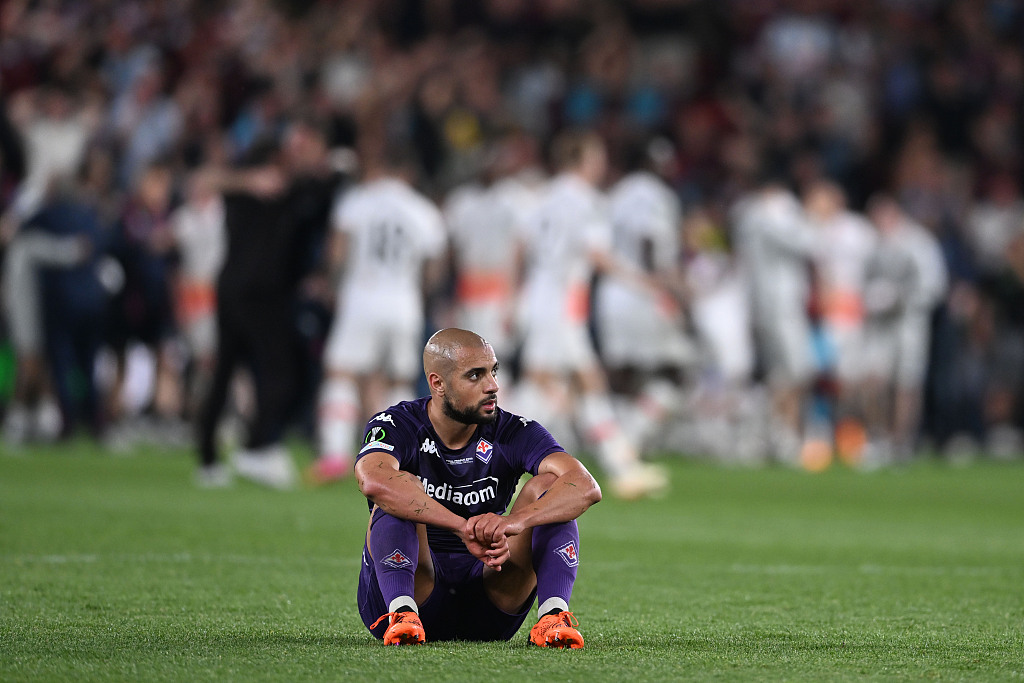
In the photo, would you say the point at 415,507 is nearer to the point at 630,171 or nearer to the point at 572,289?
the point at 572,289

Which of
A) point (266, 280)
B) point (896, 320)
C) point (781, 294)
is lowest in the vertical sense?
point (266, 280)

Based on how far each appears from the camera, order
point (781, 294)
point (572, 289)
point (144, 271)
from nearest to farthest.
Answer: point (572, 289) < point (781, 294) < point (144, 271)

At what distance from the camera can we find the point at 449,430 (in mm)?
4902

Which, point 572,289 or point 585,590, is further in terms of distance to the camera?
point 572,289

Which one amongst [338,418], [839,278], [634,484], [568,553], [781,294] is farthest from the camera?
[839,278]

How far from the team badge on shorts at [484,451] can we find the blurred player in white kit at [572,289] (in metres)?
6.38

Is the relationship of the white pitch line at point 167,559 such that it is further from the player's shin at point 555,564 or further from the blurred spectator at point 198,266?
the blurred spectator at point 198,266

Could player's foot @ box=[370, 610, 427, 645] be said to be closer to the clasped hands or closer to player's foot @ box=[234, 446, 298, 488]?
the clasped hands

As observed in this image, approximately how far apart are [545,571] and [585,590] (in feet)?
5.66

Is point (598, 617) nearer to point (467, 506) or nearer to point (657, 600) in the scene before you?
point (657, 600)

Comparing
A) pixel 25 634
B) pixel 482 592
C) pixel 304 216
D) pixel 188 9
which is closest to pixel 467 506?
pixel 482 592

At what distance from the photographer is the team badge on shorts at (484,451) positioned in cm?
489

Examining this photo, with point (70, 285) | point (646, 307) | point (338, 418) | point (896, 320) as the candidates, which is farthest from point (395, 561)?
point (896, 320)

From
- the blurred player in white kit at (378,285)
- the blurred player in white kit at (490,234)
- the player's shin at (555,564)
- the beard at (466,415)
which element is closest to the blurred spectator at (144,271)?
the blurred player in white kit at (490,234)
